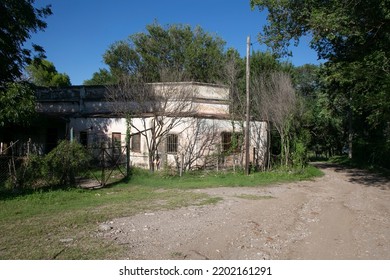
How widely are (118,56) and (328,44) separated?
29584 millimetres

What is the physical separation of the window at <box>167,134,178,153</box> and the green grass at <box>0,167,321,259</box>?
3.00m

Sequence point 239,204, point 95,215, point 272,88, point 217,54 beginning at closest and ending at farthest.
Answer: point 95,215
point 239,204
point 272,88
point 217,54

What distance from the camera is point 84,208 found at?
873cm

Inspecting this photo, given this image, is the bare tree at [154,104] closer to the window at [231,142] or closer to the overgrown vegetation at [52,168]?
the window at [231,142]

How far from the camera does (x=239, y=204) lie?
9445mm

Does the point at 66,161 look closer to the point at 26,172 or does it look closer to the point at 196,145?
the point at 26,172

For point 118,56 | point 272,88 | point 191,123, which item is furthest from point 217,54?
point 191,123

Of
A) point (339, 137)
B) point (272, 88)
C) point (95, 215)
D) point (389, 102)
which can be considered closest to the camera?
point (95, 215)

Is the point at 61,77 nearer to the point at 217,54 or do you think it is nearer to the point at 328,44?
the point at 217,54

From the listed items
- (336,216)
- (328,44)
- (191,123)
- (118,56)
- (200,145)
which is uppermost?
(118,56)

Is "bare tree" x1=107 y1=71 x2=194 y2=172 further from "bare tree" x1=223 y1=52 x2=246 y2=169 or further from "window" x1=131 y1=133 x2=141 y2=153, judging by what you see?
"bare tree" x1=223 y1=52 x2=246 y2=169

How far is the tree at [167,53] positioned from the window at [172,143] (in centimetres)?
1750

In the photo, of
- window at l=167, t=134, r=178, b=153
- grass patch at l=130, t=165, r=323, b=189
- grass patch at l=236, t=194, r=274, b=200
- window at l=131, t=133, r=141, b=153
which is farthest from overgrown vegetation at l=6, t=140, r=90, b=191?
window at l=131, t=133, r=141, b=153

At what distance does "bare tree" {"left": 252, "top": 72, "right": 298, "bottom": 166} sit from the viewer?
17.7 metres
